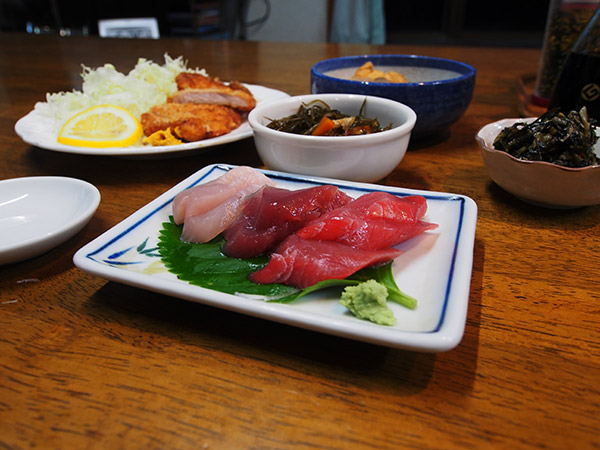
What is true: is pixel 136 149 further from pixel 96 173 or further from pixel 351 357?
pixel 351 357

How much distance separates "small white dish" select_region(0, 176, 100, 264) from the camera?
106cm

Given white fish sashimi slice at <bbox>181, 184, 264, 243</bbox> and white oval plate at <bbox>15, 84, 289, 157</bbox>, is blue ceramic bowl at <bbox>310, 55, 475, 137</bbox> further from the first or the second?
white fish sashimi slice at <bbox>181, 184, 264, 243</bbox>

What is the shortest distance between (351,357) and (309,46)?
3.39 meters

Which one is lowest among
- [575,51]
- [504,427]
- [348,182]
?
A: [504,427]

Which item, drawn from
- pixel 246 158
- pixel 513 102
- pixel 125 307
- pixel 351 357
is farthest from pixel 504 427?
pixel 513 102

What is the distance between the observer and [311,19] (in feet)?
21.5

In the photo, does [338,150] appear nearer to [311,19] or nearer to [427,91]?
[427,91]

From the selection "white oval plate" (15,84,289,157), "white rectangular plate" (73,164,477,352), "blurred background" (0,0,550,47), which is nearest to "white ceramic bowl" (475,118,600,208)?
"white rectangular plate" (73,164,477,352)

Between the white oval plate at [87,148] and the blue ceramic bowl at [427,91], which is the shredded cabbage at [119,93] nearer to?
the white oval plate at [87,148]

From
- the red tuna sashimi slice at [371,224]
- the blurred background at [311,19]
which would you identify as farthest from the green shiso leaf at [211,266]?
the blurred background at [311,19]

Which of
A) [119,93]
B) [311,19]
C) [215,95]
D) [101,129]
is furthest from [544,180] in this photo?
[311,19]

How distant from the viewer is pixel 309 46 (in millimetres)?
3738

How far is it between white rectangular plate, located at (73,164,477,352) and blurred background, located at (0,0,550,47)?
5.61 meters

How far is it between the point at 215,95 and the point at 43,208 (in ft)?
2.82
